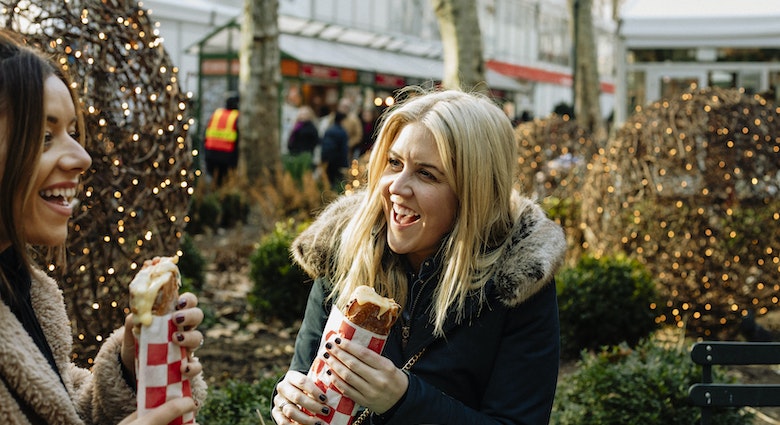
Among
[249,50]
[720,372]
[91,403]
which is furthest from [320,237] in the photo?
[249,50]

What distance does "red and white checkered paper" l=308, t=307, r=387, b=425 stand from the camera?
2203 mm

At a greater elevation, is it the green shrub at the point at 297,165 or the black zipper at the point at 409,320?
the green shrub at the point at 297,165

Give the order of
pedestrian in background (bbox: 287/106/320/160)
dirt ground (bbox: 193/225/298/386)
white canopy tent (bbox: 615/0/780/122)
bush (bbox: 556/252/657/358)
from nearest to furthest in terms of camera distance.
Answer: dirt ground (bbox: 193/225/298/386), bush (bbox: 556/252/657/358), white canopy tent (bbox: 615/0/780/122), pedestrian in background (bbox: 287/106/320/160)

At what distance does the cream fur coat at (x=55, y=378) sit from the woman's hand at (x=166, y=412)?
174mm

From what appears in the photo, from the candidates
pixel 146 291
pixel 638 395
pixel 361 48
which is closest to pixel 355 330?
pixel 146 291

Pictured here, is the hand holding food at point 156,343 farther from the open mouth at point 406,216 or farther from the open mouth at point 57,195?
the open mouth at point 406,216

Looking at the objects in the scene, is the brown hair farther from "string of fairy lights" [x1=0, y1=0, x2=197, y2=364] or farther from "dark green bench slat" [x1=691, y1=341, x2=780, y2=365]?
"dark green bench slat" [x1=691, y1=341, x2=780, y2=365]

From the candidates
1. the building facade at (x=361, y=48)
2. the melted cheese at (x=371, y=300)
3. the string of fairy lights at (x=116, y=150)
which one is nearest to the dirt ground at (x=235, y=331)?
the string of fairy lights at (x=116, y=150)

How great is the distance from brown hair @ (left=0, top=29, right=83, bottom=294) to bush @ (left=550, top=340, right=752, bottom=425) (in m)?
3.63

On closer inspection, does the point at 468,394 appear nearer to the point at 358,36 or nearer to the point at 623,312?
the point at 623,312

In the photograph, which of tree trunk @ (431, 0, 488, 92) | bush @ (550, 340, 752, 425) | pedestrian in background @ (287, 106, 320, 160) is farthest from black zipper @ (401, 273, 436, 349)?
pedestrian in background @ (287, 106, 320, 160)

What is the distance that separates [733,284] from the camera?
23.3 feet

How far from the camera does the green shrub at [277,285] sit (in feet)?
25.9

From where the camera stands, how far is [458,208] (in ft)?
9.15
